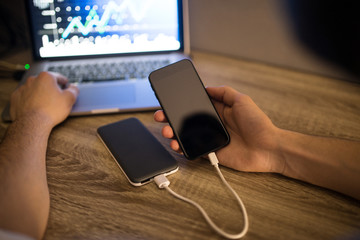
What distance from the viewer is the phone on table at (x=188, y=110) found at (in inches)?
22.3

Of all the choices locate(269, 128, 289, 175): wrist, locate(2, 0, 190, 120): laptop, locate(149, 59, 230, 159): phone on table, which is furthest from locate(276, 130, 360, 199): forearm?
locate(2, 0, 190, 120): laptop

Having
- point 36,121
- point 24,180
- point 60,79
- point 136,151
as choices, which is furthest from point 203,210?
point 60,79

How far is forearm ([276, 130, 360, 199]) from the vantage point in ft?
1.68

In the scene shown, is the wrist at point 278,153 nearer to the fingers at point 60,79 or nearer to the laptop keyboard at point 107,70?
the laptop keyboard at point 107,70

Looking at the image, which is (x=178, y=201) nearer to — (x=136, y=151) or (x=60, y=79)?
(x=136, y=151)

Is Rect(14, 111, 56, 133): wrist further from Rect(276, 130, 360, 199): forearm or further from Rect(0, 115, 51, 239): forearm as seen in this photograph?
Rect(276, 130, 360, 199): forearm

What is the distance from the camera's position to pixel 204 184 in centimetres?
54

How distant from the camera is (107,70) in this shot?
846 millimetres

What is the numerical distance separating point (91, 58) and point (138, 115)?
0.26 meters

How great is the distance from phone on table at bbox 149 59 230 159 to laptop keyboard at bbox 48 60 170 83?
0.25 m


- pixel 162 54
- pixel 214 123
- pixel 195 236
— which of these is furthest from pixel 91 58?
pixel 195 236

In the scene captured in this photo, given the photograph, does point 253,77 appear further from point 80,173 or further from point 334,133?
point 80,173

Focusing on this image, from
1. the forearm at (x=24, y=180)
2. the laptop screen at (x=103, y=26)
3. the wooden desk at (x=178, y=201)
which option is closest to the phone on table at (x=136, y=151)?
the wooden desk at (x=178, y=201)

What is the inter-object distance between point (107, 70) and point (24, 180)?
1.39 feet
